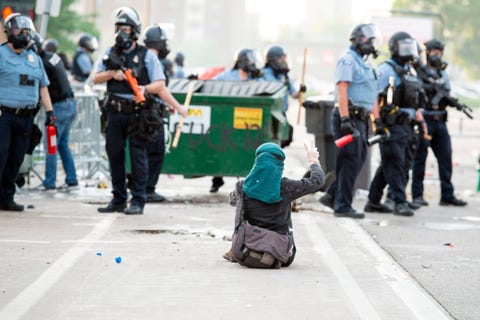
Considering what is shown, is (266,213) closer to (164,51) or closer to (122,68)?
(122,68)

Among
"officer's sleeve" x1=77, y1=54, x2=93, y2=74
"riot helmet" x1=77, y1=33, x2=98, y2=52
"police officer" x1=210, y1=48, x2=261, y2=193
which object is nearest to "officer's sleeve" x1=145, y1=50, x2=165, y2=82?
"police officer" x1=210, y1=48, x2=261, y2=193

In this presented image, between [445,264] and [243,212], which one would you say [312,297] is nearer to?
[243,212]

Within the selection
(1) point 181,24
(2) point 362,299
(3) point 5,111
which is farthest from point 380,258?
(1) point 181,24

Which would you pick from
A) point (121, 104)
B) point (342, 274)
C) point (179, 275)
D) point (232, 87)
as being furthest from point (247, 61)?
point (179, 275)

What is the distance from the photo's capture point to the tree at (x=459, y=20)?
257ft

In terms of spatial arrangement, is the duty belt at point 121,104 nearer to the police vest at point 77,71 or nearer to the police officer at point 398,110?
the police officer at point 398,110

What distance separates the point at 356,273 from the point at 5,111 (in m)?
4.72

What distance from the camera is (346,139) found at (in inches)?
473

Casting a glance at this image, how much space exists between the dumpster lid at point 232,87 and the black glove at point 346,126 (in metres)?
2.37

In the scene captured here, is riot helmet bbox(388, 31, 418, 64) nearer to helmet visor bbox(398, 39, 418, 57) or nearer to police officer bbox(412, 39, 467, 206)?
helmet visor bbox(398, 39, 418, 57)

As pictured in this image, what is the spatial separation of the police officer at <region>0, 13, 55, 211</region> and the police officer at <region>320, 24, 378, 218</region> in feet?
10.1

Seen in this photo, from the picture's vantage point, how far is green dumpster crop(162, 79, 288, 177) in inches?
560

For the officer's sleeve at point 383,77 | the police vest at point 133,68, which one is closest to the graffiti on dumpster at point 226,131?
the officer's sleeve at point 383,77

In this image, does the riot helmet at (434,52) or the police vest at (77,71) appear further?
the police vest at (77,71)
